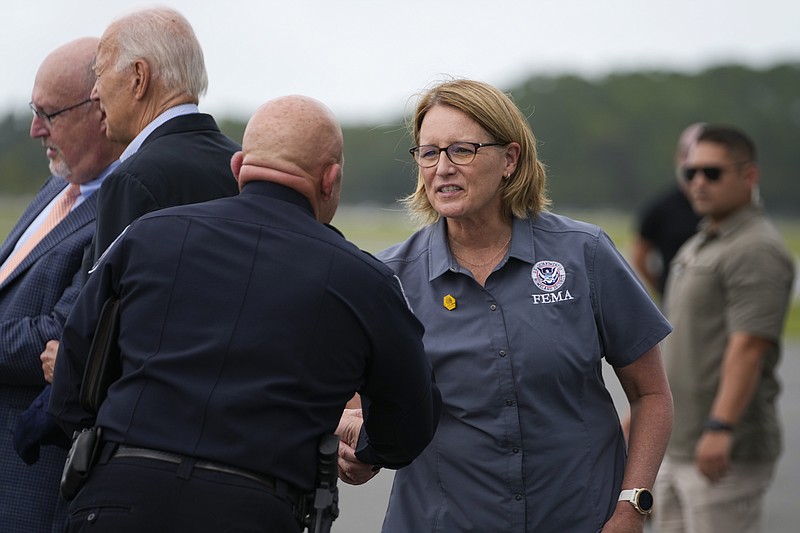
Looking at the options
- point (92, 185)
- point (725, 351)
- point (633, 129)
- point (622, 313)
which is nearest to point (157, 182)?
point (92, 185)

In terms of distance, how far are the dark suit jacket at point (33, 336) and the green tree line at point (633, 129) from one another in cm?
6082

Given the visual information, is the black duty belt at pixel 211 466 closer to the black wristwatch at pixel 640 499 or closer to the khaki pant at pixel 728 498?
the black wristwatch at pixel 640 499

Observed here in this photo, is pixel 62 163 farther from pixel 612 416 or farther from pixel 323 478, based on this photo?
pixel 612 416

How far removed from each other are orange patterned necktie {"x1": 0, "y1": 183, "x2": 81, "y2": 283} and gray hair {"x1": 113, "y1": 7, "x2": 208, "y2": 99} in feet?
2.37

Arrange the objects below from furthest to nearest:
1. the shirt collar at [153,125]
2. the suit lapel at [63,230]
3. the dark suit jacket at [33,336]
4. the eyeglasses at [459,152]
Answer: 1. the suit lapel at [63,230]
2. the dark suit jacket at [33,336]
3. the shirt collar at [153,125]
4. the eyeglasses at [459,152]

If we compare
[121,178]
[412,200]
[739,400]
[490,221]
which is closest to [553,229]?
[490,221]

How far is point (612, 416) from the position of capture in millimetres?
3424

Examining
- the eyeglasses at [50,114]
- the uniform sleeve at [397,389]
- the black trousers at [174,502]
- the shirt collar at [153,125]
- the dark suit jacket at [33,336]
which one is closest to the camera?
the black trousers at [174,502]

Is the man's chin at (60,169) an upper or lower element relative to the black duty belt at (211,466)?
upper

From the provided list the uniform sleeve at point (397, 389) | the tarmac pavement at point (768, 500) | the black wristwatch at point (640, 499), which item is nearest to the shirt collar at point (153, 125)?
the uniform sleeve at point (397, 389)

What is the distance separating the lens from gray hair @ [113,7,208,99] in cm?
359

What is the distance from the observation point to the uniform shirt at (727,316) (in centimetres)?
552

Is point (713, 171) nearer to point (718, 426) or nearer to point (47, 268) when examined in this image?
point (718, 426)

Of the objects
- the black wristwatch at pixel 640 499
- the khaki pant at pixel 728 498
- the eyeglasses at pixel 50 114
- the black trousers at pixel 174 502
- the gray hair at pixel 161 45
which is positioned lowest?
the khaki pant at pixel 728 498
